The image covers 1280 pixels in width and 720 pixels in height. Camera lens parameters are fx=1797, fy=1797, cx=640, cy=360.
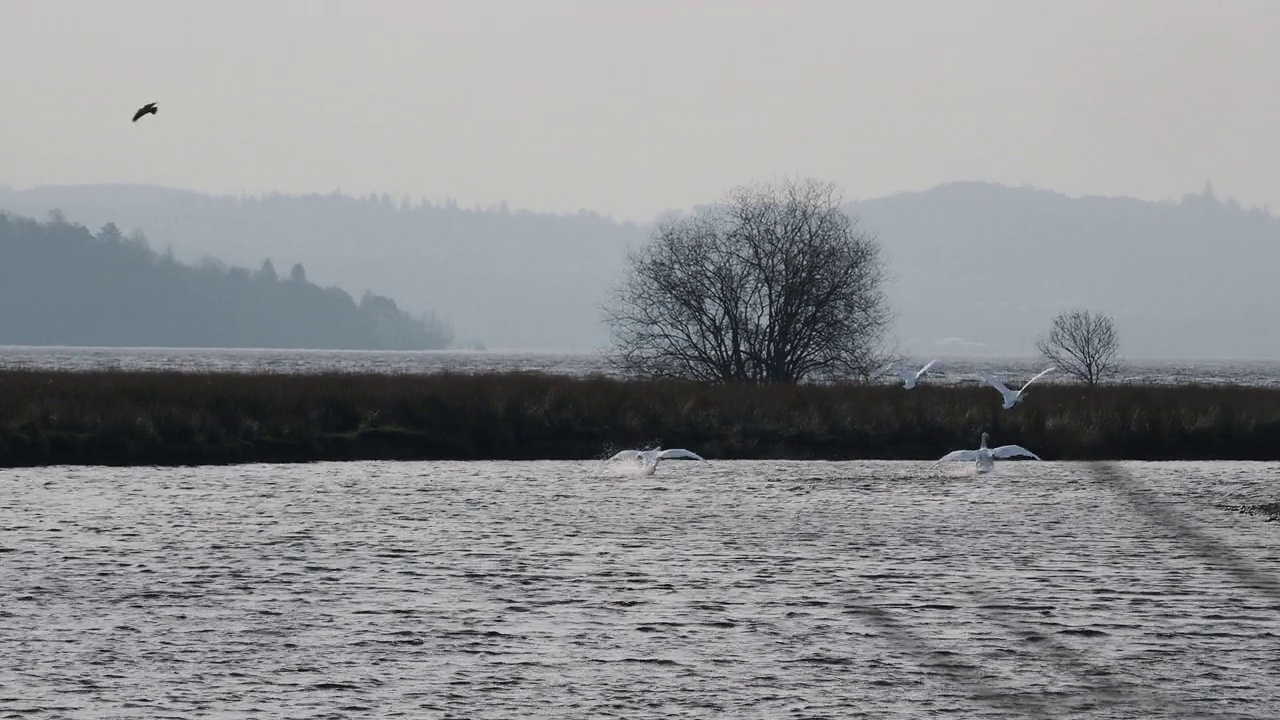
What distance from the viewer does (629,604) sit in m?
17.1

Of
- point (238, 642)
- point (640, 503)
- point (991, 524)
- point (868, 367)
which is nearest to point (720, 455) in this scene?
point (640, 503)

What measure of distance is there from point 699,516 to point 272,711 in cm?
1396

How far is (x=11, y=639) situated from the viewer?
1507cm

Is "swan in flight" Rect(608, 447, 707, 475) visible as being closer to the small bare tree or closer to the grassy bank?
the grassy bank

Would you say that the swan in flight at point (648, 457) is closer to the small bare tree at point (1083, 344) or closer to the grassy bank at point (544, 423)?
the grassy bank at point (544, 423)

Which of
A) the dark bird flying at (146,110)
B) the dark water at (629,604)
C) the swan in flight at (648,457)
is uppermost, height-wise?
the dark bird flying at (146,110)

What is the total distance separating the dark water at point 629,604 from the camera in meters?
13.0

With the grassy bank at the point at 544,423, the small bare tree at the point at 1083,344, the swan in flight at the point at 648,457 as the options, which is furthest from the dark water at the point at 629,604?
the small bare tree at the point at 1083,344

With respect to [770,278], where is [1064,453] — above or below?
below

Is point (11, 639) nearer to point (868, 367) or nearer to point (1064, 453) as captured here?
point (1064, 453)

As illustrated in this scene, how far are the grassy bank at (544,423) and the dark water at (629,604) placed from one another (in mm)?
7929

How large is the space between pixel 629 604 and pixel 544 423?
2423 cm

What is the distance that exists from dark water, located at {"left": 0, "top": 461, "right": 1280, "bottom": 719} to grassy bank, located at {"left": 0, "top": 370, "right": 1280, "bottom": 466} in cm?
793

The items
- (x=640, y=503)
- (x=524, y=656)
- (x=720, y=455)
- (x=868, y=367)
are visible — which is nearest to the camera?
(x=524, y=656)
